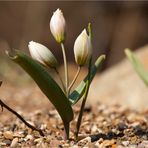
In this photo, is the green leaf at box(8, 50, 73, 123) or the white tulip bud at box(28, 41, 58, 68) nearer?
the green leaf at box(8, 50, 73, 123)

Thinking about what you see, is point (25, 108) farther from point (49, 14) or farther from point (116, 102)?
point (49, 14)

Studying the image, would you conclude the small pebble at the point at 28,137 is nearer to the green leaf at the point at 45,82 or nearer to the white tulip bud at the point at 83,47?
the green leaf at the point at 45,82

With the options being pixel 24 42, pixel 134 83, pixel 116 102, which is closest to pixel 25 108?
pixel 116 102

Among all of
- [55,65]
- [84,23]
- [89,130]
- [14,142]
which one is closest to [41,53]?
[55,65]

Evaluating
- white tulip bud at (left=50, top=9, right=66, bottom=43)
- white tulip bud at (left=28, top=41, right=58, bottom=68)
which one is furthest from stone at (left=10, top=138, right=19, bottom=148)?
white tulip bud at (left=50, top=9, right=66, bottom=43)

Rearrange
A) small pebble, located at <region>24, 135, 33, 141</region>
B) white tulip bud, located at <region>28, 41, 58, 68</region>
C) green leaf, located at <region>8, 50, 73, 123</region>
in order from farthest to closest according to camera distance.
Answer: small pebble, located at <region>24, 135, 33, 141</region>
white tulip bud, located at <region>28, 41, 58, 68</region>
green leaf, located at <region>8, 50, 73, 123</region>

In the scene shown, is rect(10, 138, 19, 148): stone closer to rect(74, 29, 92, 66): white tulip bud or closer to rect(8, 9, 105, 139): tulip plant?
rect(8, 9, 105, 139): tulip plant

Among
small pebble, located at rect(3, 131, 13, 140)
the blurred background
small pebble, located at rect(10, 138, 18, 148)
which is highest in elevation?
the blurred background
